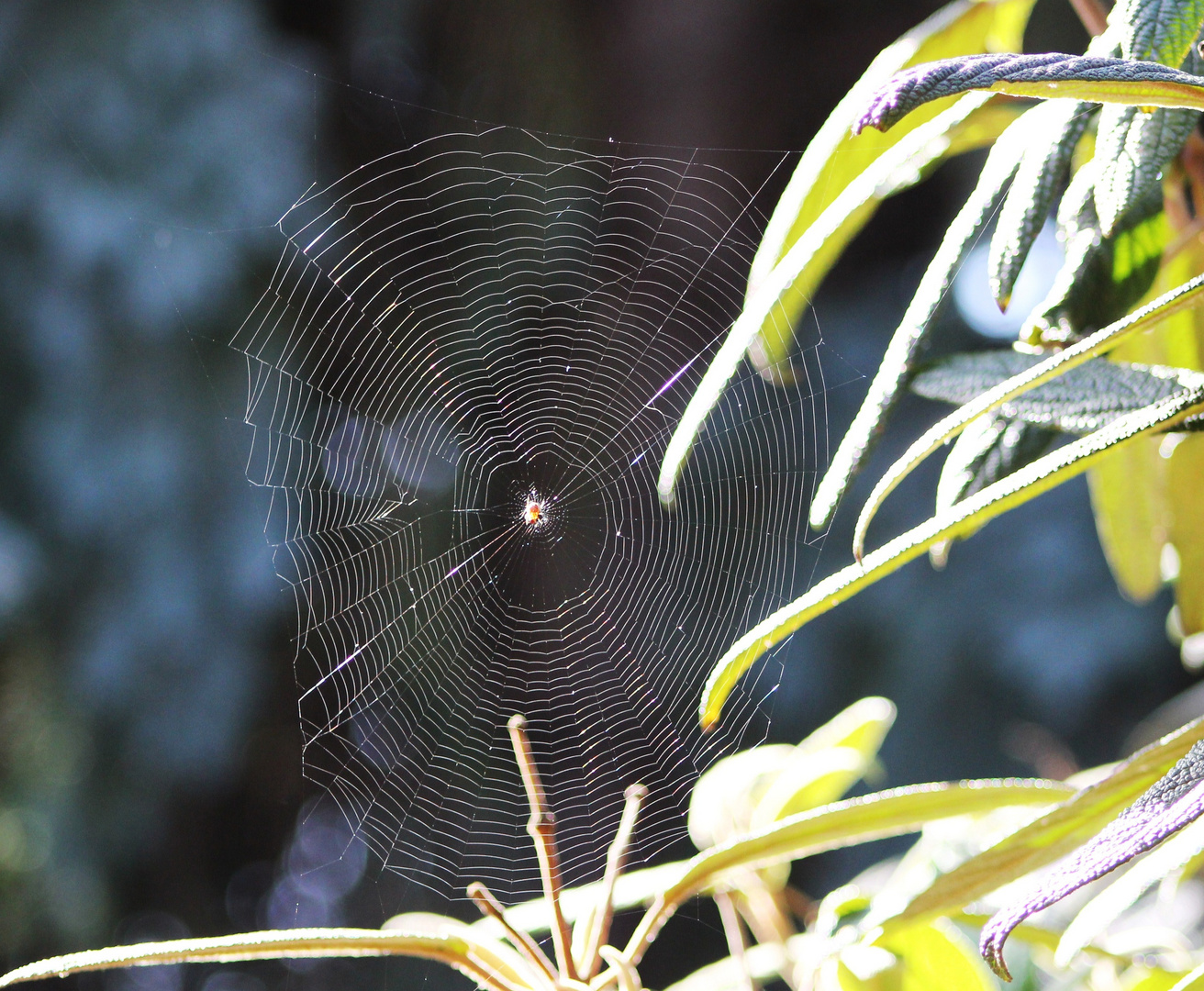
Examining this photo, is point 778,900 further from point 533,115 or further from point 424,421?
point 533,115

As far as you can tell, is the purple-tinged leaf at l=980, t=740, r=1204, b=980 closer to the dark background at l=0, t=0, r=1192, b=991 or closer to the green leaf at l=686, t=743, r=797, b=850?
the green leaf at l=686, t=743, r=797, b=850

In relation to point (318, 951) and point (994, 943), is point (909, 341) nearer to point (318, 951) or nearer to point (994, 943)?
point (994, 943)

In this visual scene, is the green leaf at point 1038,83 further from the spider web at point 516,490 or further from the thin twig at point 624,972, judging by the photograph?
the spider web at point 516,490

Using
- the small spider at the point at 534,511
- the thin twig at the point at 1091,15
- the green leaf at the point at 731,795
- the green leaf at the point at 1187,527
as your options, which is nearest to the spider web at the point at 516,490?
the small spider at the point at 534,511

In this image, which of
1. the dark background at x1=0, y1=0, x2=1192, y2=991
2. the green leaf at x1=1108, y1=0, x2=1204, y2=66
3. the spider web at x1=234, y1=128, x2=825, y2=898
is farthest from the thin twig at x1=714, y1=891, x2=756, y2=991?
the dark background at x1=0, y1=0, x2=1192, y2=991

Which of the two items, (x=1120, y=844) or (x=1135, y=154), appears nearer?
(x=1120, y=844)

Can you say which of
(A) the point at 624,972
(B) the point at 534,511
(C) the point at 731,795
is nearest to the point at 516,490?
(B) the point at 534,511

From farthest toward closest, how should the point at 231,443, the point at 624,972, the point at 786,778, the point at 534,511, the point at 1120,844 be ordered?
the point at 231,443
the point at 534,511
the point at 786,778
the point at 624,972
the point at 1120,844
